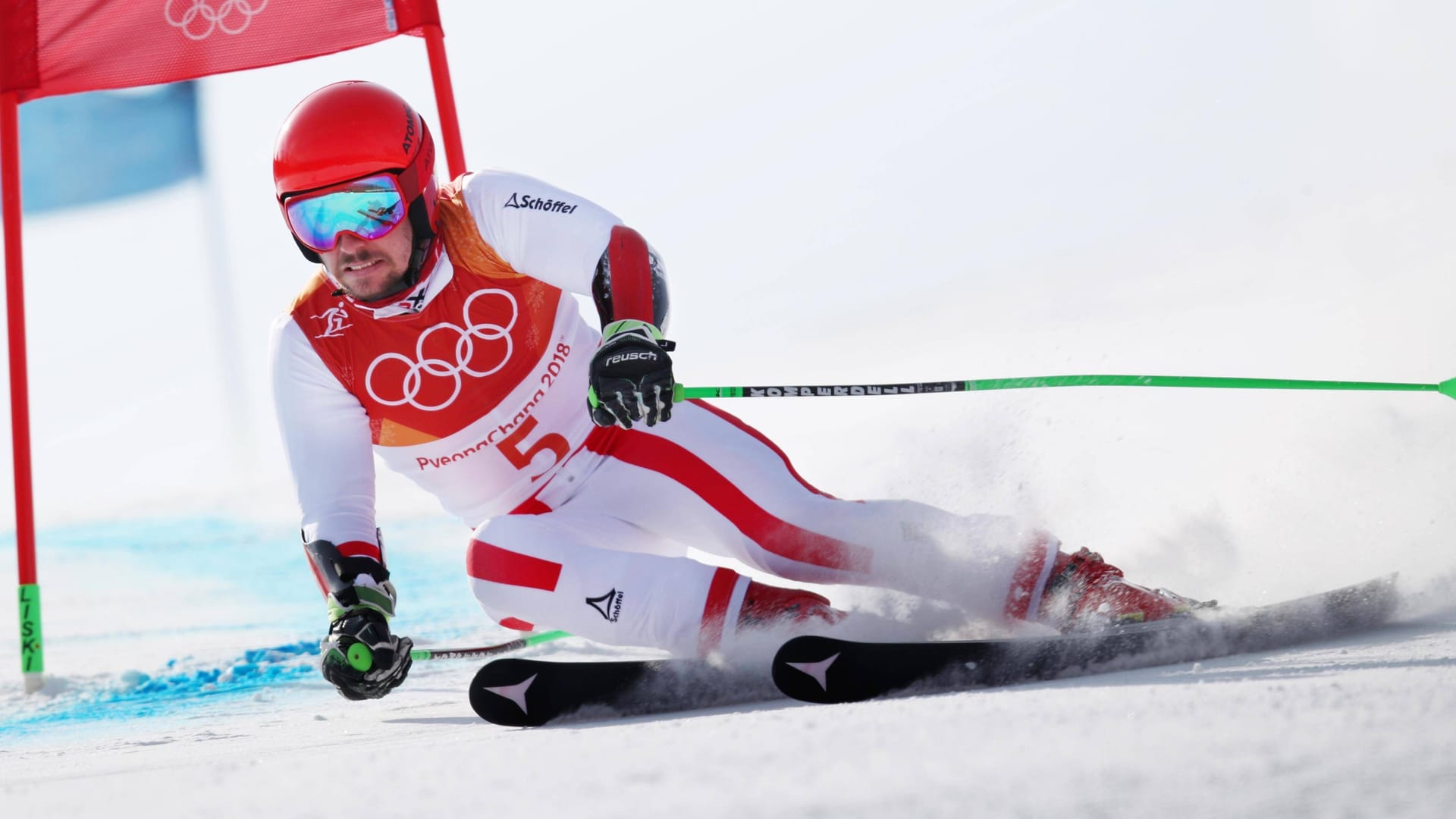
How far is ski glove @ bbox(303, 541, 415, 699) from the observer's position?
8.06 ft

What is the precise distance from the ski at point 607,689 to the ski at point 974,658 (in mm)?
205

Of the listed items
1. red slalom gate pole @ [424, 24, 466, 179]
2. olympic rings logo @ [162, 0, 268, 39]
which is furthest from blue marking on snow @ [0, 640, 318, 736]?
olympic rings logo @ [162, 0, 268, 39]

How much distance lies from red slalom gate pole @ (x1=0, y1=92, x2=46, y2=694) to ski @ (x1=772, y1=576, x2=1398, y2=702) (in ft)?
9.64

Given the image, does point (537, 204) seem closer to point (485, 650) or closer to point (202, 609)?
point (485, 650)

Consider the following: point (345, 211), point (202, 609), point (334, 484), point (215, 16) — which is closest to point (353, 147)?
point (345, 211)

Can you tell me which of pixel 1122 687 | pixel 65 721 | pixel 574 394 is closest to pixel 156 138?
pixel 65 721

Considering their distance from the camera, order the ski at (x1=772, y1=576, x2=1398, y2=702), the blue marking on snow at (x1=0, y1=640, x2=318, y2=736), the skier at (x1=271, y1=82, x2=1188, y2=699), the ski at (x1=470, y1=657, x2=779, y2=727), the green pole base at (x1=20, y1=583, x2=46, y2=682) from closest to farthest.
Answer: the ski at (x1=772, y1=576, x2=1398, y2=702), the ski at (x1=470, y1=657, x2=779, y2=727), the skier at (x1=271, y1=82, x2=1188, y2=699), the blue marking on snow at (x1=0, y1=640, x2=318, y2=736), the green pole base at (x1=20, y1=583, x2=46, y2=682)

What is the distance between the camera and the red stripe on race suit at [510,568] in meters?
2.56

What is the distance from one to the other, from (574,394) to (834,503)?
0.68m

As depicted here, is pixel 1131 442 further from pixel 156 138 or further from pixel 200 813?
pixel 156 138

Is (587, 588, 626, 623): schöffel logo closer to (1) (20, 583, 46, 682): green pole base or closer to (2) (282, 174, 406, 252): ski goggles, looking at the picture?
(2) (282, 174, 406, 252): ski goggles

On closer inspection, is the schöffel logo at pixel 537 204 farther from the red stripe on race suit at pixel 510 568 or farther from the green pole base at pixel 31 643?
the green pole base at pixel 31 643

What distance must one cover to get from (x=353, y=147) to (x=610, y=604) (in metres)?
1.10

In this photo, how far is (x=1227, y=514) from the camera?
337 centimetres
